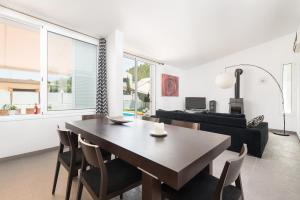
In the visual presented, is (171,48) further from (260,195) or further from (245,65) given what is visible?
(260,195)

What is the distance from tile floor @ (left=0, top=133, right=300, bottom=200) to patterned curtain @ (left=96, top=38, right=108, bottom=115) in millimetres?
1353

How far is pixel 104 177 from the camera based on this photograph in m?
1.12

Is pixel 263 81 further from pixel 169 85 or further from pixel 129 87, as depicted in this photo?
pixel 129 87

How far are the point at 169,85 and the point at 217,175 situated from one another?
15.6ft

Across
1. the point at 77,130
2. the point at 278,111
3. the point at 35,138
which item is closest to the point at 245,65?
the point at 278,111

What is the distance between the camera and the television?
669 cm

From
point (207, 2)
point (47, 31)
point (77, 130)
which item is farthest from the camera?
point (47, 31)

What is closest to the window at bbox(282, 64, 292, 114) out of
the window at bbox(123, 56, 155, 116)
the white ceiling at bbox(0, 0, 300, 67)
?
the white ceiling at bbox(0, 0, 300, 67)

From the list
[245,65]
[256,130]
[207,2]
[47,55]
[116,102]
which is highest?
[207,2]

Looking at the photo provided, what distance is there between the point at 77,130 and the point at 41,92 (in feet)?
6.55

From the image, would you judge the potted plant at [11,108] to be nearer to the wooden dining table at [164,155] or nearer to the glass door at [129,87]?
the wooden dining table at [164,155]

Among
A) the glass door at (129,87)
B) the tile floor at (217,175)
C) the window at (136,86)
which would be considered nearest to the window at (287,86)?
the tile floor at (217,175)

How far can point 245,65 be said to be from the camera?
19.4 feet

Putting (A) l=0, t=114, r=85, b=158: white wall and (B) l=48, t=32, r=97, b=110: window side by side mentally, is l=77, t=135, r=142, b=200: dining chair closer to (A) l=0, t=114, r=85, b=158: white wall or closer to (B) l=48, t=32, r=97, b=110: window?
(A) l=0, t=114, r=85, b=158: white wall
